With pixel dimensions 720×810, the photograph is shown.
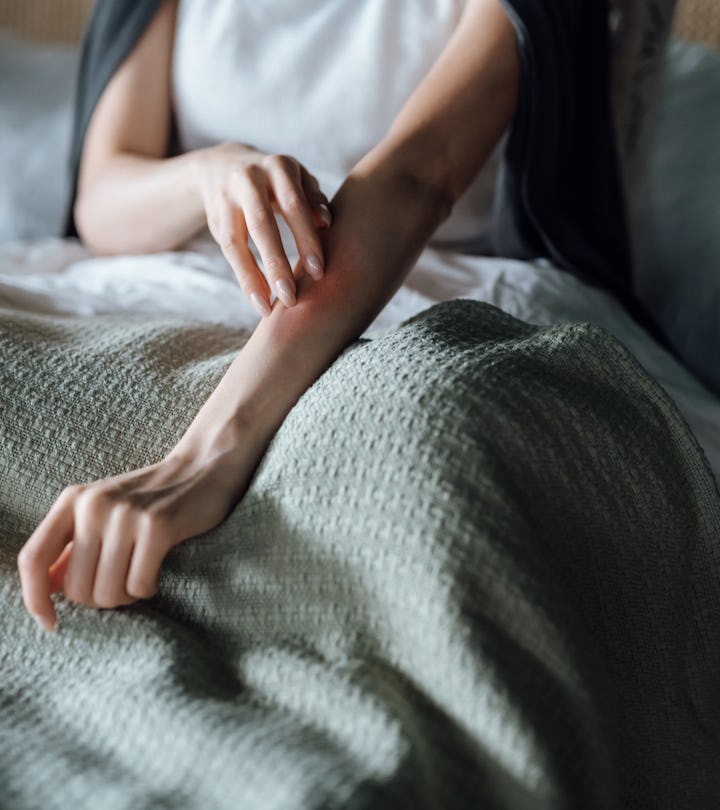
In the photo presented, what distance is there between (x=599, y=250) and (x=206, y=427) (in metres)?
0.52

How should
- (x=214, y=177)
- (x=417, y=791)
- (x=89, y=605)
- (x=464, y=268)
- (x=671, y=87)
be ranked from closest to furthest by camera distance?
1. (x=417, y=791)
2. (x=89, y=605)
3. (x=214, y=177)
4. (x=464, y=268)
5. (x=671, y=87)

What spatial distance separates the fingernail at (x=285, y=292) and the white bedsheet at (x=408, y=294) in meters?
0.16

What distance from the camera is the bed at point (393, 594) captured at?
1.24 ft

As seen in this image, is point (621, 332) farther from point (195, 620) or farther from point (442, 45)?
point (195, 620)

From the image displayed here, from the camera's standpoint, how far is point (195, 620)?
47 centimetres

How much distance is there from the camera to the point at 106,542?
0.44 metres

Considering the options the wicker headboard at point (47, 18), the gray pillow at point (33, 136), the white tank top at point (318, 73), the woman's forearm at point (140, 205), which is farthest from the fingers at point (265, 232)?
the wicker headboard at point (47, 18)

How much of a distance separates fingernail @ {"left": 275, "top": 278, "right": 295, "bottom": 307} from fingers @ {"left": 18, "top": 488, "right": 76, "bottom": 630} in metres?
0.19

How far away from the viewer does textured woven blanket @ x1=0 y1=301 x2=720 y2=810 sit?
38 centimetres

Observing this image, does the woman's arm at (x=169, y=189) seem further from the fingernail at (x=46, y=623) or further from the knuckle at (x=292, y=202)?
the fingernail at (x=46, y=623)

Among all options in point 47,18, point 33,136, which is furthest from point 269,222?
point 47,18

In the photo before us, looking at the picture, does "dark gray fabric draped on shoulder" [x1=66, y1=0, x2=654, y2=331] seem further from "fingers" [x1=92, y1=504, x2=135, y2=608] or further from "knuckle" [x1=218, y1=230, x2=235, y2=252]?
"fingers" [x1=92, y1=504, x2=135, y2=608]

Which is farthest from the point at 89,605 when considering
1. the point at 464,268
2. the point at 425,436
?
the point at 464,268

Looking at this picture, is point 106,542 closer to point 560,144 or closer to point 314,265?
point 314,265
